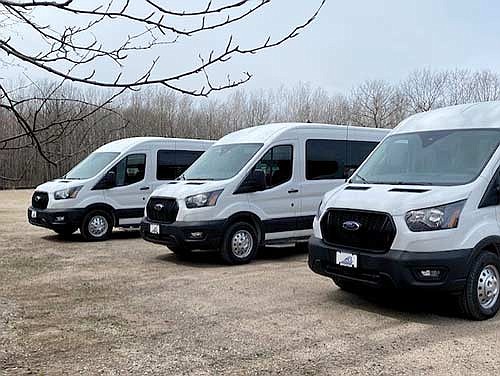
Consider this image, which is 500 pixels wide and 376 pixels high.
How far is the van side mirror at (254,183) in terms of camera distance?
9.37 m

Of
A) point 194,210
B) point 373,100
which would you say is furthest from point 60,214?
point 373,100

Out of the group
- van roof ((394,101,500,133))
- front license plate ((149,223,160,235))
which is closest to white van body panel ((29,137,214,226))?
front license plate ((149,223,160,235))

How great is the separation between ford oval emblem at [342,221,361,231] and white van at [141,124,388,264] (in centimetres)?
329

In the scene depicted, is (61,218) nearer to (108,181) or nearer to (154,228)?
(108,181)

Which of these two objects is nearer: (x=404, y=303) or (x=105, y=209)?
(x=404, y=303)

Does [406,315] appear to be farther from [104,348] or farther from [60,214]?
[60,214]

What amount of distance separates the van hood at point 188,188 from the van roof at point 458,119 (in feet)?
10.1

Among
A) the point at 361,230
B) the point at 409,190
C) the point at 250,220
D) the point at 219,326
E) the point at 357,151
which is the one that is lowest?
the point at 219,326

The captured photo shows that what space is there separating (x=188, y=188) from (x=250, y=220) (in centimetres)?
114

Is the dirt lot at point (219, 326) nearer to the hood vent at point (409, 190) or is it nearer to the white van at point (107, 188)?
the hood vent at point (409, 190)

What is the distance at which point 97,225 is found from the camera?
12211 mm

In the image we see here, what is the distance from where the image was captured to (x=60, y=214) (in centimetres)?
1181

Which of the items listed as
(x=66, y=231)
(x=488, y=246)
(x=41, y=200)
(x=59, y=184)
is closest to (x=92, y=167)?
(x=59, y=184)

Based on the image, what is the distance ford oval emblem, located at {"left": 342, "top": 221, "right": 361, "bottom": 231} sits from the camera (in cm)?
599
